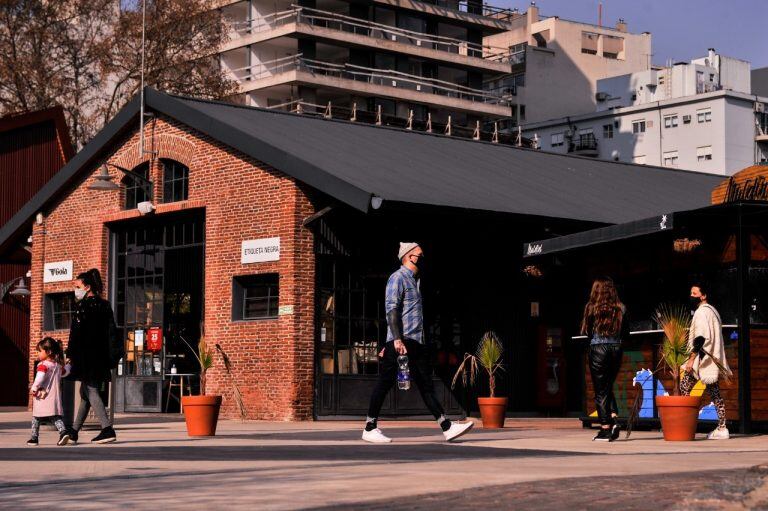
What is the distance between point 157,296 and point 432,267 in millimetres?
5634

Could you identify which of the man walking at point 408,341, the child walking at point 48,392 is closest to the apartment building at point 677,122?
the child walking at point 48,392

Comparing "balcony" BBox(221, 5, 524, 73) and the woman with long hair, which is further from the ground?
"balcony" BBox(221, 5, 524, 73)

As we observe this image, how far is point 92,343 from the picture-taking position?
14.7 meters

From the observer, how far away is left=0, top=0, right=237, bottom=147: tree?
45.5 meters

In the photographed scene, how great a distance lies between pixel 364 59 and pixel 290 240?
59729 mm

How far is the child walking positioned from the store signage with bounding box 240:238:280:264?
8253mm

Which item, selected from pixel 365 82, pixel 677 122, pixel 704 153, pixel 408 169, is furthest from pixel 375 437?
pixel 677 122

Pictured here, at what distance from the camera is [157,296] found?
26.9 metres

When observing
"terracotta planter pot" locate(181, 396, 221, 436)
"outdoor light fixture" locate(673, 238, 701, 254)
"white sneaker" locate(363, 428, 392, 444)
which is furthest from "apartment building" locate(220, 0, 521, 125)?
"white sneaker" locate(363, 428, 392, 444)

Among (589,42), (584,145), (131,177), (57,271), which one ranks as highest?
(589,42)

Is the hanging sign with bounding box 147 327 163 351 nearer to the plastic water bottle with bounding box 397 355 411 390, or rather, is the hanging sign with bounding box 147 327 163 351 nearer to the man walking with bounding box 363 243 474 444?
the man walking with bounding box 363 243 474 444

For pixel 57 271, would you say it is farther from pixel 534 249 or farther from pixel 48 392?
pixel 48 392

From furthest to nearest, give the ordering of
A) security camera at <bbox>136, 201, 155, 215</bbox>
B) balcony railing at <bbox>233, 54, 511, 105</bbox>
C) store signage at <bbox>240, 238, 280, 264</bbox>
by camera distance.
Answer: balcony railing at <bbox>233, 54, 511, 105</bbox> → security camera at <bbox>136, 201, 155, 215</bbox> → store signage at <bbox>240, 238, 280, 264</bbox>

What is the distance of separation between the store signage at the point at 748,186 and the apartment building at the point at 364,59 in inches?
2217
